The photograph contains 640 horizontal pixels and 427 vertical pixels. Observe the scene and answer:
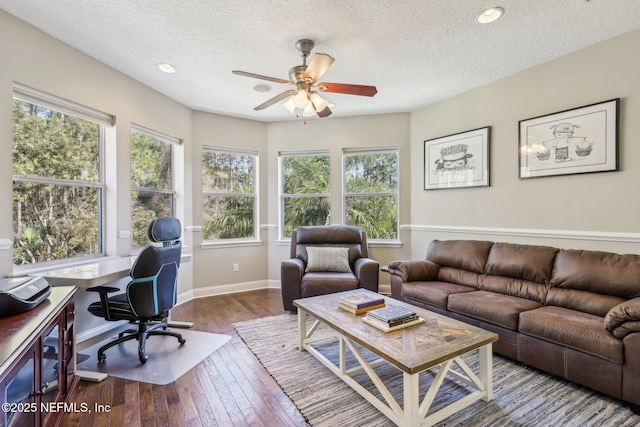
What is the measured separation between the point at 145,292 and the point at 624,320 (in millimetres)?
3227

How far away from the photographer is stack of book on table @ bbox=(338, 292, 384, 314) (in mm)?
2240

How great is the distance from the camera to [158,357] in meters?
2.52

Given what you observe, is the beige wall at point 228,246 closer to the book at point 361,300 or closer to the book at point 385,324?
the book at point 361,300

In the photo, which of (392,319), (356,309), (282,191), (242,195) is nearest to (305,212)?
(282,191)

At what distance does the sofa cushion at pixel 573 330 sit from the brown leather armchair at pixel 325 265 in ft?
5.04

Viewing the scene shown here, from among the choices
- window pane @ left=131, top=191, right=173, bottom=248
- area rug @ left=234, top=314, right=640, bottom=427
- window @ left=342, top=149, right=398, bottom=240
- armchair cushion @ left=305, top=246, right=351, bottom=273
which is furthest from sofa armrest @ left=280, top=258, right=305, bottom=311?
window pane @ left=131, top=191, right=173, bottom=248

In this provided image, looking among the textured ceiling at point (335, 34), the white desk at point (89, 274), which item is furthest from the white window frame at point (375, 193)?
the white desk at point (89, 274)

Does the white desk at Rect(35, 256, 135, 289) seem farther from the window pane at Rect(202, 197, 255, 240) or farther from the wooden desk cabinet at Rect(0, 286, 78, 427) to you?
the window pane at Rect(202, 197, 255, 240)

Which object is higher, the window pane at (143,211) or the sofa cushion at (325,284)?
the window pane at (143,211)

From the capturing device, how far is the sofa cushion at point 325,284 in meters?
3.36

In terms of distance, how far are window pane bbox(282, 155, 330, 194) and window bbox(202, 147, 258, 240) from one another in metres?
0.50

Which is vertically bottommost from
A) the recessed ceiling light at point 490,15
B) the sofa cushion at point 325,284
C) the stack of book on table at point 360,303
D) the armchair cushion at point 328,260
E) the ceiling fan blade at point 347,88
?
the sofa cushion at point 325,284

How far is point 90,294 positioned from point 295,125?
10.8 feet

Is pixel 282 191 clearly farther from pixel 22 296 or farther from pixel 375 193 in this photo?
pixel 22 296
